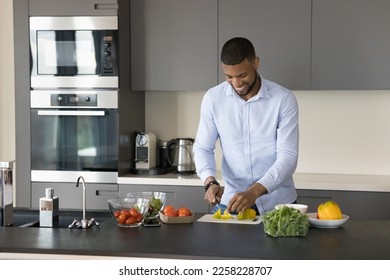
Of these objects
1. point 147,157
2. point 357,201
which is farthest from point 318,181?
point 147,157

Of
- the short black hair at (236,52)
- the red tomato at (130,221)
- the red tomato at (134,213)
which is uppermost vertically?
the short black hair at (236,52)

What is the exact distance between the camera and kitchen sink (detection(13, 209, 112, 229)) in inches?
130

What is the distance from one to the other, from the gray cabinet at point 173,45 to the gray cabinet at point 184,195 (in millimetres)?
701

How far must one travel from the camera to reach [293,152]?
3.45 meters

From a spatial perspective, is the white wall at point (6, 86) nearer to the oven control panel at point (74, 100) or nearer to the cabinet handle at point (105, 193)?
the oven control panel at point (74, 100)

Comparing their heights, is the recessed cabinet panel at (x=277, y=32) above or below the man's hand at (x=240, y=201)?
above

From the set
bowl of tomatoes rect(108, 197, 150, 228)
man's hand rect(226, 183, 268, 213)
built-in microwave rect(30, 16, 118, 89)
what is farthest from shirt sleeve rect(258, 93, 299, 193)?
built-in microwave rect(30, 16, 118, 89)

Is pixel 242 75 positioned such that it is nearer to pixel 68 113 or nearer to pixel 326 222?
pixel 326 222

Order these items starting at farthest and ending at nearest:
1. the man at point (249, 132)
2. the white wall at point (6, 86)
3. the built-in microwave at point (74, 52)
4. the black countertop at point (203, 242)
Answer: the white wall at point (6, 86), the built-in microwave at point (74, 52), the man at point (249, 132), the black countertop at point (203, 242)

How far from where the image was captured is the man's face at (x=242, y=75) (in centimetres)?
337

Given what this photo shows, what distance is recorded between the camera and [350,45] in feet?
14.9

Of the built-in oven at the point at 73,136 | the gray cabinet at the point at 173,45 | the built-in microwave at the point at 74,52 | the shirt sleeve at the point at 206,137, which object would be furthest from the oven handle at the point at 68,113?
the shirt sleeve at the point at 206,137
